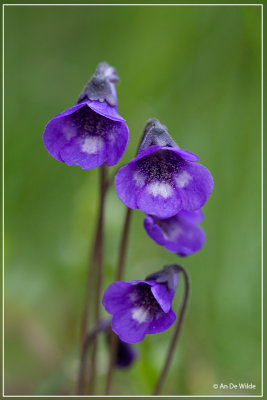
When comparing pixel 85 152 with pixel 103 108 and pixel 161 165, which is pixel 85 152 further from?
pixel 161 165

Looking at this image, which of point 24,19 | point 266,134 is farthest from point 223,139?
point 24,19

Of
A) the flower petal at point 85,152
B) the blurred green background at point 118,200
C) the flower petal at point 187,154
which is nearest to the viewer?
the flower petal at point 187,154

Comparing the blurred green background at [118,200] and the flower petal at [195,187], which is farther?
the blurred green background at [118,200]

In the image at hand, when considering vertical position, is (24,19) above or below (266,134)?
above

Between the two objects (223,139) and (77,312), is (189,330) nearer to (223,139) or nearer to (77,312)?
(77,312)

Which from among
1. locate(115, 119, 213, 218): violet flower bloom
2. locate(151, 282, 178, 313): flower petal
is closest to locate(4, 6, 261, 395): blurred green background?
locate(151, 282, 178, 313): flower petal

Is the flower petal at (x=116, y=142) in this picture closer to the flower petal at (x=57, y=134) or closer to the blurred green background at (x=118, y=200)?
the flower petal at (x=57, y=134)

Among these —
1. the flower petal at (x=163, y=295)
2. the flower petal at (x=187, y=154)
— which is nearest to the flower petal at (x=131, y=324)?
the flower petal at (x=163, y=295)

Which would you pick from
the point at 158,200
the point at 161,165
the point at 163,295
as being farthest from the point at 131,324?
the point at 161,165

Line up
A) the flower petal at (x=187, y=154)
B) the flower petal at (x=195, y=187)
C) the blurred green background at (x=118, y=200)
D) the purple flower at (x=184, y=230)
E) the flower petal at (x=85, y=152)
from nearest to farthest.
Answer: the flower petal at (x=187, y=154) → the flower petal at (x=195, y=187) → the flower petal at (x=85, y=152) → the purple flower at (x=184, y=230) → the blurred green background at (x=118, y=200)
